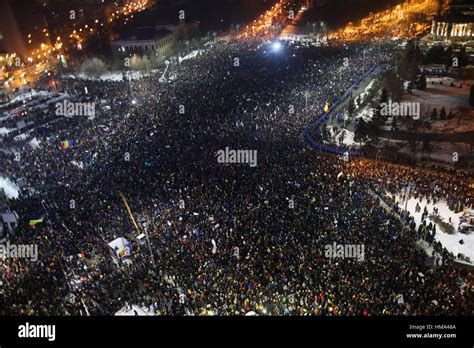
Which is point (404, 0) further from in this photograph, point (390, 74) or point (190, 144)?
point (190, 144)

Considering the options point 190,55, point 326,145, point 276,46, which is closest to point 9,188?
point 326,145

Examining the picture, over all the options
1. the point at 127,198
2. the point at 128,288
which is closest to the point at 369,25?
the point at 127,198

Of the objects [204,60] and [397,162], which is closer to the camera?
[397,162]

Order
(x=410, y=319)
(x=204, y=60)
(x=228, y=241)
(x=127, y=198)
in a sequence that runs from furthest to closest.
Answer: (x=204, y=60), (x=127, y=198), (x=228, y=241), (x=410, y=319)

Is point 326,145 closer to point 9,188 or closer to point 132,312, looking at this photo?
point 132,312

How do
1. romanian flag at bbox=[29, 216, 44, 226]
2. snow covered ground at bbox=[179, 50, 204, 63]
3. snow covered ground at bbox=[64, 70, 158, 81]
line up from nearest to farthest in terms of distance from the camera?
1. romanian flag at bbox=[29, 216, 44, 226]
2. snow covered ground at bbox=[64, 70, 158, 81]
3. snow covered ground at bbox=[179, 50, 204, 63]

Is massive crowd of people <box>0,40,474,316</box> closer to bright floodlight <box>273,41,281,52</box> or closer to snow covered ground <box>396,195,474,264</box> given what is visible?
snow covered ground <box>396,195,474,264</box>

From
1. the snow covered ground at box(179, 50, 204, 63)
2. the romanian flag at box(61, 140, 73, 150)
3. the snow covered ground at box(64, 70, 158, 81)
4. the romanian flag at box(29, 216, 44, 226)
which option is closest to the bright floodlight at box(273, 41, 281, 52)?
the snow covered ground at box(179, 50, 204, 63)

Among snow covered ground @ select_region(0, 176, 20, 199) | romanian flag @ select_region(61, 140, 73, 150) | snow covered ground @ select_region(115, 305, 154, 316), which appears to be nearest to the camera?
snow covered ground @ select_region(115, 305, 154, 316)
